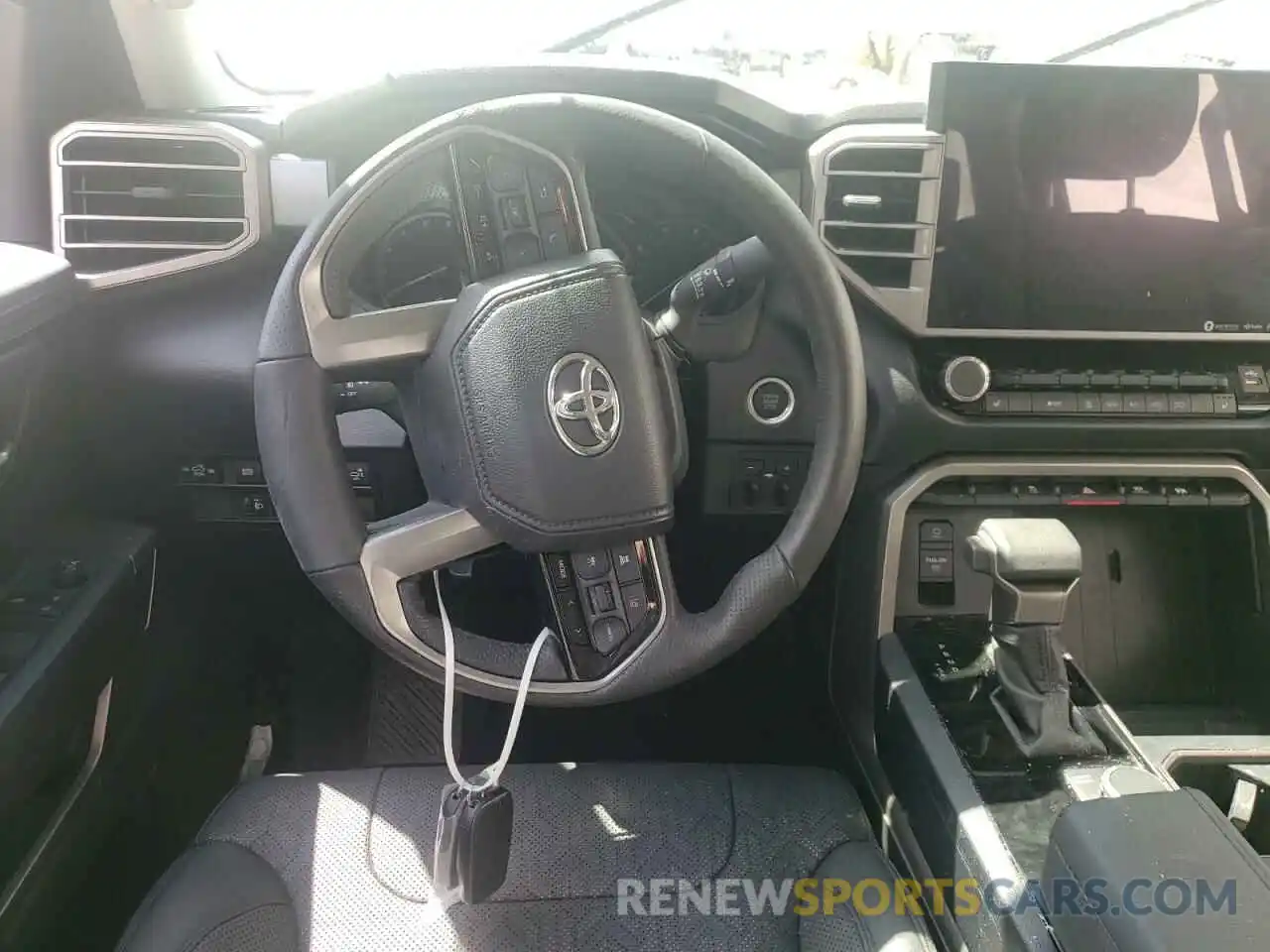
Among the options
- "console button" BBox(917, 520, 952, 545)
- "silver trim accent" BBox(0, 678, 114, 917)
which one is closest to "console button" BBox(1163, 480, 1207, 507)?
"console button" BBox(917, 520, 952, 545)

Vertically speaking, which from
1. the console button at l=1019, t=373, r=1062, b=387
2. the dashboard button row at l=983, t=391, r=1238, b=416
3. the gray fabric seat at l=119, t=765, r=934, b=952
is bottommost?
the gray fabric seat at l=119, t=765, r=934, b=952

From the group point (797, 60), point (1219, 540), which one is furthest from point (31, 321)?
point (1219, 540)

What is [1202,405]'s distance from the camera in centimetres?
142

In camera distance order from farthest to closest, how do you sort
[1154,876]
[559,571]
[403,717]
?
1. [403,717]
2. [559,571]
3. [1154,876]

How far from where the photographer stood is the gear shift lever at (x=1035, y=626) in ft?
3.66

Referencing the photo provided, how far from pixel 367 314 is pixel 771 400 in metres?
0.58

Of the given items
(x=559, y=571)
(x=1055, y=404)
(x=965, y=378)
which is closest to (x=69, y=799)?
(x=559, y=571)

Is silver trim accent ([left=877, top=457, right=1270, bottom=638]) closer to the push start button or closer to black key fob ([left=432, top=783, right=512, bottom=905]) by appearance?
the push start button

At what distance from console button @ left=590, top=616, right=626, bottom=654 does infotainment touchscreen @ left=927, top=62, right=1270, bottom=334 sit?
603mm

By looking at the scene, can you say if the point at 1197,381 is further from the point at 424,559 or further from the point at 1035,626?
the point at 424,559

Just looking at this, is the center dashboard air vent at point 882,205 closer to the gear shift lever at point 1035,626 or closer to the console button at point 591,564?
the gear shift lever at point 1035,626

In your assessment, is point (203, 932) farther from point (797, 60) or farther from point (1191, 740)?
point (797, 60)

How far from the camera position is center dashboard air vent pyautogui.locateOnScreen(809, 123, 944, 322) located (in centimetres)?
133

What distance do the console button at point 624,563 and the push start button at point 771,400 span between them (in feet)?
1.28
